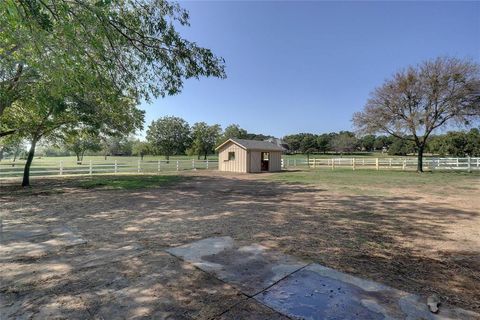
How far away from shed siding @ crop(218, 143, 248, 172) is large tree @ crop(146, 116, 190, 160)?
21586 millimetres

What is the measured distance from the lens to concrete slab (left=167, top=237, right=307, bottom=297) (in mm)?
2781

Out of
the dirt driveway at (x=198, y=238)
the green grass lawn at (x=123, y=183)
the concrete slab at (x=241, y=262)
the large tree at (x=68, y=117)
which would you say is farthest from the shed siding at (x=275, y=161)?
the concrete slab at (x=241, y=262)

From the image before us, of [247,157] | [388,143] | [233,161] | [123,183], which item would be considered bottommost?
[123,183]

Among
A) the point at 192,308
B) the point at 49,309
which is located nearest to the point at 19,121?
the point at 49,309

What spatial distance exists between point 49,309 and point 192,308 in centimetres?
120

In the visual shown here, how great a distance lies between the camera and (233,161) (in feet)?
72.8

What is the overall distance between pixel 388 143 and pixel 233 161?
77122 mm

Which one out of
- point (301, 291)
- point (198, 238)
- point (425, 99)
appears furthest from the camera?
point (425, 99)

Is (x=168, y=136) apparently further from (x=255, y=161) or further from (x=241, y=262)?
(x=241, y=262)

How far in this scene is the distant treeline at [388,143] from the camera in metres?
40.3

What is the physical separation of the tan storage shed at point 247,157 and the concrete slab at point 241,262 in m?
17.2

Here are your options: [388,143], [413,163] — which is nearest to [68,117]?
[413,163]

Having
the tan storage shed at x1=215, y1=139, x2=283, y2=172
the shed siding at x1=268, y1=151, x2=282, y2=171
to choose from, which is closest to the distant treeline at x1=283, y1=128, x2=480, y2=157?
the shed siding at x1=268, y1=151, x2=282, y2=171

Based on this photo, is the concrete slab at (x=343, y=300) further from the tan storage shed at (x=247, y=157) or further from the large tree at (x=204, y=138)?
the large tree at (x=204, y=138)
